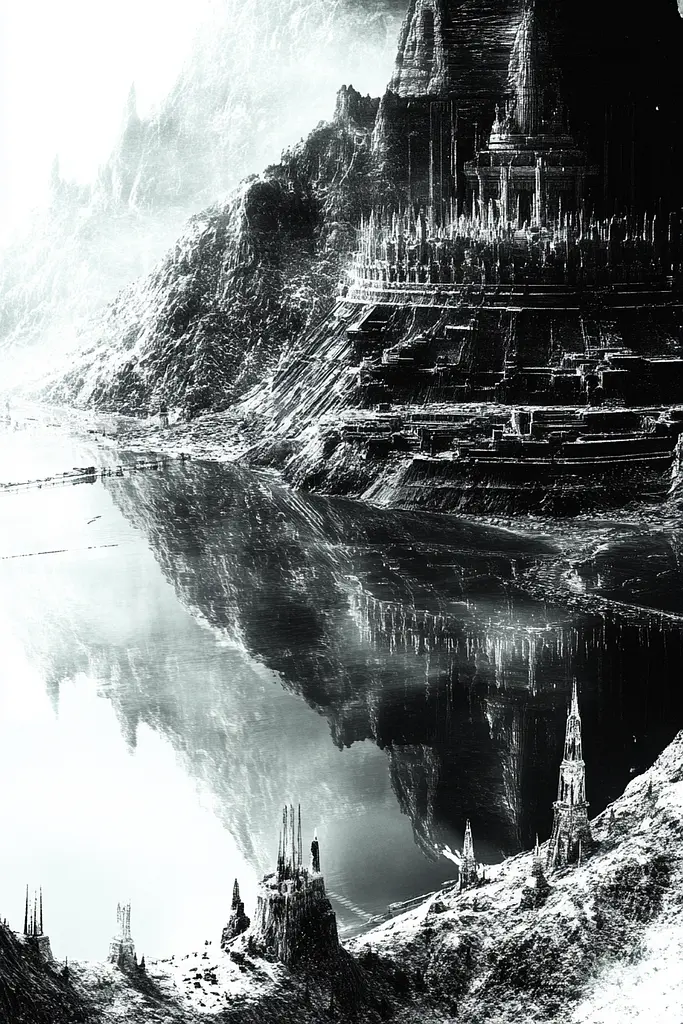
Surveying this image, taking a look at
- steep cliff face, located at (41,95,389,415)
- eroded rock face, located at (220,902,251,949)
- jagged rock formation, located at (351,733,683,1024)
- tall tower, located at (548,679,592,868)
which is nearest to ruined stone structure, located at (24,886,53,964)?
eroded rock face, located at (220,902,251,949)

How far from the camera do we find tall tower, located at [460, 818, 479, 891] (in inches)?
163

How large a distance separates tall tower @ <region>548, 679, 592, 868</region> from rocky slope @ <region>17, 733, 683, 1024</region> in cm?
5

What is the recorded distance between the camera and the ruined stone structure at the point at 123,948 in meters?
3.84

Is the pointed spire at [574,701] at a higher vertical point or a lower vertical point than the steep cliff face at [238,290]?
lower

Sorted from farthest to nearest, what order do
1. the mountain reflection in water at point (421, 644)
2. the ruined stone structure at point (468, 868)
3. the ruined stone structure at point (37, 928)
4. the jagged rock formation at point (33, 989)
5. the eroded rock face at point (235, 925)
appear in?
the mountain reflection in water at point (421, 644), the ruined stone structure at point (468, 868), the eroded rock face at point (235, 925), the ruined stone structure at point (37, 928), the jagged rock formation at point (33, 989)

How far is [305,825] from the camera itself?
4.11m

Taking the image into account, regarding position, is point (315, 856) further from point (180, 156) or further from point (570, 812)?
point (180, 156)

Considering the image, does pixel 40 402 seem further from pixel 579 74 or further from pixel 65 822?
pixel 579 74

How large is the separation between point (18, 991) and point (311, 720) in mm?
1191

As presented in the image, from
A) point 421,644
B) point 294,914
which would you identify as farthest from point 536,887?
point 421,644

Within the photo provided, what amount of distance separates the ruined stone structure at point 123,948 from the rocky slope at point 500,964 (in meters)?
0.04

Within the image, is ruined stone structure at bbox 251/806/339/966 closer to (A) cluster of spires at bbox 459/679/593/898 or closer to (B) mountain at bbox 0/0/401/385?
(A) cluster of spires at bbox 459/679/593/898

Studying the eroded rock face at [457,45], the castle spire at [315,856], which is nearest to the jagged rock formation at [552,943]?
the castle spire at [315,856]

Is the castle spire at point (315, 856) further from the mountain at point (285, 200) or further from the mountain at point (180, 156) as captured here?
the mountain at point (180, 156)
